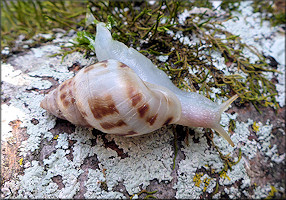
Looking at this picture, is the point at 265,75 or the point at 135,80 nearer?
the point at 135,80

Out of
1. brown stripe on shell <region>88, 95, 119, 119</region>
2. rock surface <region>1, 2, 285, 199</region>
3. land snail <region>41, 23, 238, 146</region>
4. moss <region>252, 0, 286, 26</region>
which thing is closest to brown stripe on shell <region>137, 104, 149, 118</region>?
land snail <region>41, 23, 238, 146</region>

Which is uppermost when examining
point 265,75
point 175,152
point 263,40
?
point 263,40

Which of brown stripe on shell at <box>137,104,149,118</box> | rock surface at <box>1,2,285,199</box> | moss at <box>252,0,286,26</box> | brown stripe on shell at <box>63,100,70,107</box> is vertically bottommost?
rock surface at <box>1,2,285,199</box>

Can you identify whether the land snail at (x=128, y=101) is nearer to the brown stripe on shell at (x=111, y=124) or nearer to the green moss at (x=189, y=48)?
the brown stripe on shell at (x=111, y=124)

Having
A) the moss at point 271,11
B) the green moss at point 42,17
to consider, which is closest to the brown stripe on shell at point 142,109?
the green moss at point 42,17

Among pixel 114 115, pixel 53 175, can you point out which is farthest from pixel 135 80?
pixel 53 175

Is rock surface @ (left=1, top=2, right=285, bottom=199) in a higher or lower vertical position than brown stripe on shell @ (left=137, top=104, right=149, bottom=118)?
lower

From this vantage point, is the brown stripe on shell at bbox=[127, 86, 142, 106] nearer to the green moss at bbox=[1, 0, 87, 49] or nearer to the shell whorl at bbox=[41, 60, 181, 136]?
the shell whorl at bbox=[41, 60, 181, 136]

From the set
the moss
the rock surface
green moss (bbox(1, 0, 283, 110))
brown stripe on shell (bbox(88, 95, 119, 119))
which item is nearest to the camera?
brown stripe on shell (bbox(88, 95, 119, 119))

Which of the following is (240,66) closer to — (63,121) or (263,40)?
(263,40)
